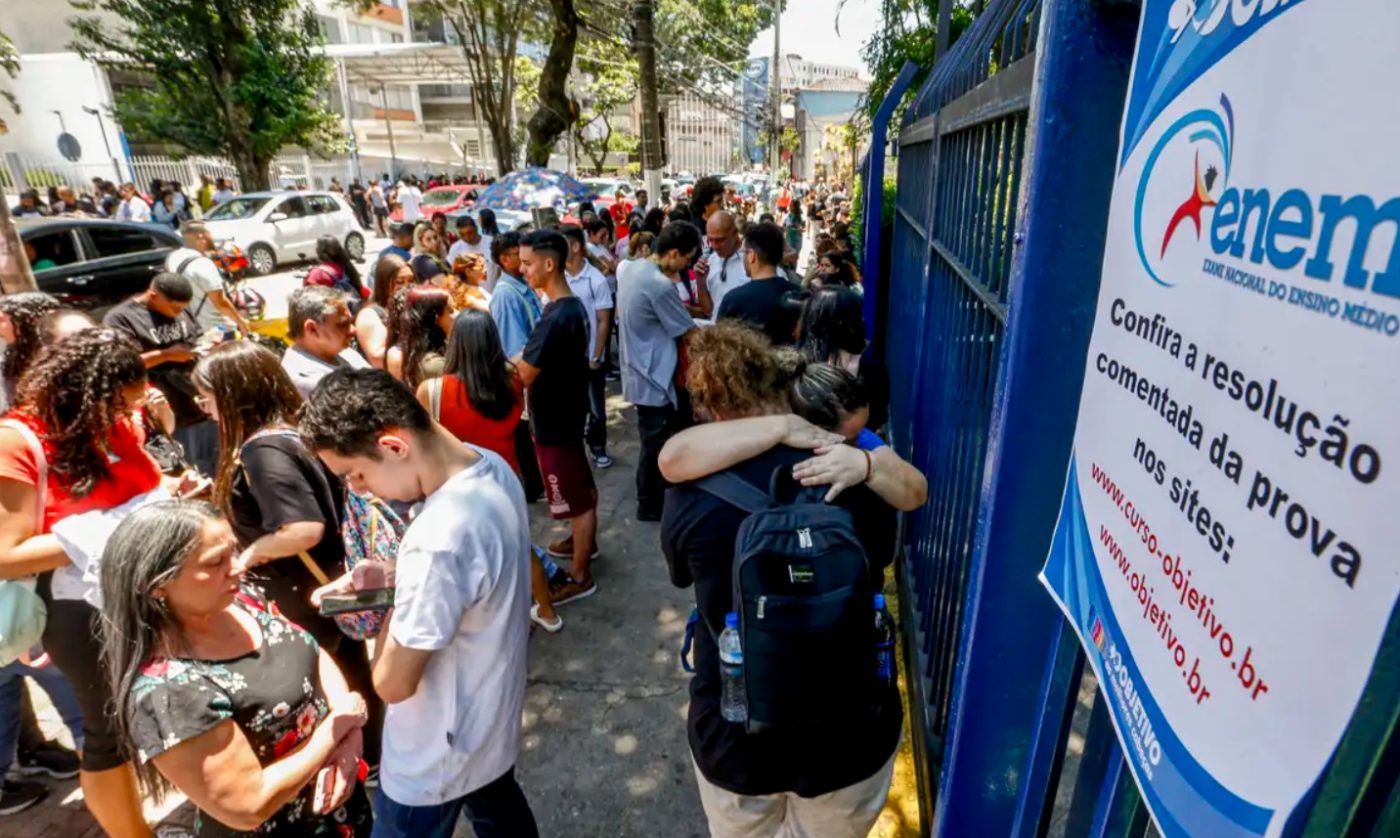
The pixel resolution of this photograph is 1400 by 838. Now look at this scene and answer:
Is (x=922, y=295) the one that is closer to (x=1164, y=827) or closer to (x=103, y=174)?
(x=1164, y=827)

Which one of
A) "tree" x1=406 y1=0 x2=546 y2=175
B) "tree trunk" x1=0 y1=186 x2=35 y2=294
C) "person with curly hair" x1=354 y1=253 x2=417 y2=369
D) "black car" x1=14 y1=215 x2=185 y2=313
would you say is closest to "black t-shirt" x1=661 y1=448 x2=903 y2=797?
"person with curly hair" x1=354 y1=253 x2=417 y2=369

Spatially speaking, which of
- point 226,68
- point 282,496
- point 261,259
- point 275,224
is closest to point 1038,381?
point 282,496

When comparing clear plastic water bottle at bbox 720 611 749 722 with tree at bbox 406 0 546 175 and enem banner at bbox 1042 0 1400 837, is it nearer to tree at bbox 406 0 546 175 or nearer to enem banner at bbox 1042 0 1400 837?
enem banner at bbox 1042 0 1400 837

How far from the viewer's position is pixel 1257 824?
63 cm

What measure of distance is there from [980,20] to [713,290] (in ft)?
11.2

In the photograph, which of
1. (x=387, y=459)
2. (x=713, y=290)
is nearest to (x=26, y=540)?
(x=387, y=459)

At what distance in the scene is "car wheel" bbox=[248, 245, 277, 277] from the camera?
576 inches

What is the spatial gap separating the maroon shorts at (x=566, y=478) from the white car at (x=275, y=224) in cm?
1364

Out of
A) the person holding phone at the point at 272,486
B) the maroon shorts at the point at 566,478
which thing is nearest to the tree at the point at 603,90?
the maroon shorts at the point at 566,478

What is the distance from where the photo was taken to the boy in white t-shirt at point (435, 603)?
5.55 ft

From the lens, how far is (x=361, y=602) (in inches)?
72.2

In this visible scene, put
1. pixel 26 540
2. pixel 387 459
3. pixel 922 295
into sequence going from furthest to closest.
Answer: pixel 922 295, pixel 26 540, pixel 387 459

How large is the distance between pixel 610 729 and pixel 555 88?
11.8 meters

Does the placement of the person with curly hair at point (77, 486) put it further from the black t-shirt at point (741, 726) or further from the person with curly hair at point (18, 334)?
the black t-shirt at point (741, 726)
